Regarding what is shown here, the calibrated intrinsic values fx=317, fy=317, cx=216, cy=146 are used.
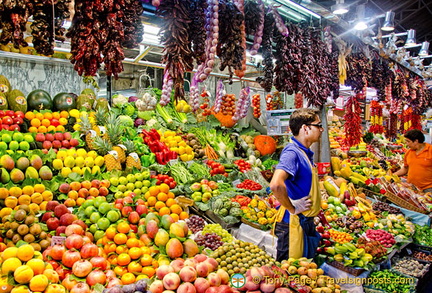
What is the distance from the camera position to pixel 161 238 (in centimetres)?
271

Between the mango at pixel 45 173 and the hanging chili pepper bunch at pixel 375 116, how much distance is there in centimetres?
1001

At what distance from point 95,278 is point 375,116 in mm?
10899

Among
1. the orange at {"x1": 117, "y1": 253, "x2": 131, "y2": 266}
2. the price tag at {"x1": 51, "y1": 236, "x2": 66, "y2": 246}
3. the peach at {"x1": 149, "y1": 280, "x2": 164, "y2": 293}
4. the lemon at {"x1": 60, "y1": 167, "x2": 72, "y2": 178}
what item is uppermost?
the lemon at {"x1": 60, "y1": 167, "x2": 72, "y2": 178}

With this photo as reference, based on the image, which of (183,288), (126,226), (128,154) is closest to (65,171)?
(128,154)

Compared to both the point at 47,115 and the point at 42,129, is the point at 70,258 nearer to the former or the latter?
the point at 42,129

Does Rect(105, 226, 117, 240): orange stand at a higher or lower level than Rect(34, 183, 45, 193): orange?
lower

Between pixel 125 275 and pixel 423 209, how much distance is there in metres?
4.80

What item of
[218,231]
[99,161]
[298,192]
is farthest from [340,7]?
[99,161]

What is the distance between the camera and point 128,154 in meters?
4.86

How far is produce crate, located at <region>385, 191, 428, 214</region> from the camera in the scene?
506cm

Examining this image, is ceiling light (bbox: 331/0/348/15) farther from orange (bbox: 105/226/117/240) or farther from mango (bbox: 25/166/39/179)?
mango (bbox: 25/166/39/179)

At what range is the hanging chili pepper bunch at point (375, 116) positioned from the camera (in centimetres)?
1063

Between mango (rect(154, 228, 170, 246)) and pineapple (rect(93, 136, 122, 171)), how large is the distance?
1.96m

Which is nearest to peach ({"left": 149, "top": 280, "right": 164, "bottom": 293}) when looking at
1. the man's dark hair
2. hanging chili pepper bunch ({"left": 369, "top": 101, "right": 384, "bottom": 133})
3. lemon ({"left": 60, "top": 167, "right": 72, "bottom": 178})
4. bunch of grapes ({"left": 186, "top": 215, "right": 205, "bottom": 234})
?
bunch of grapes ({"left": 186, "top": 215, "right": 205, "bottom": 234})
